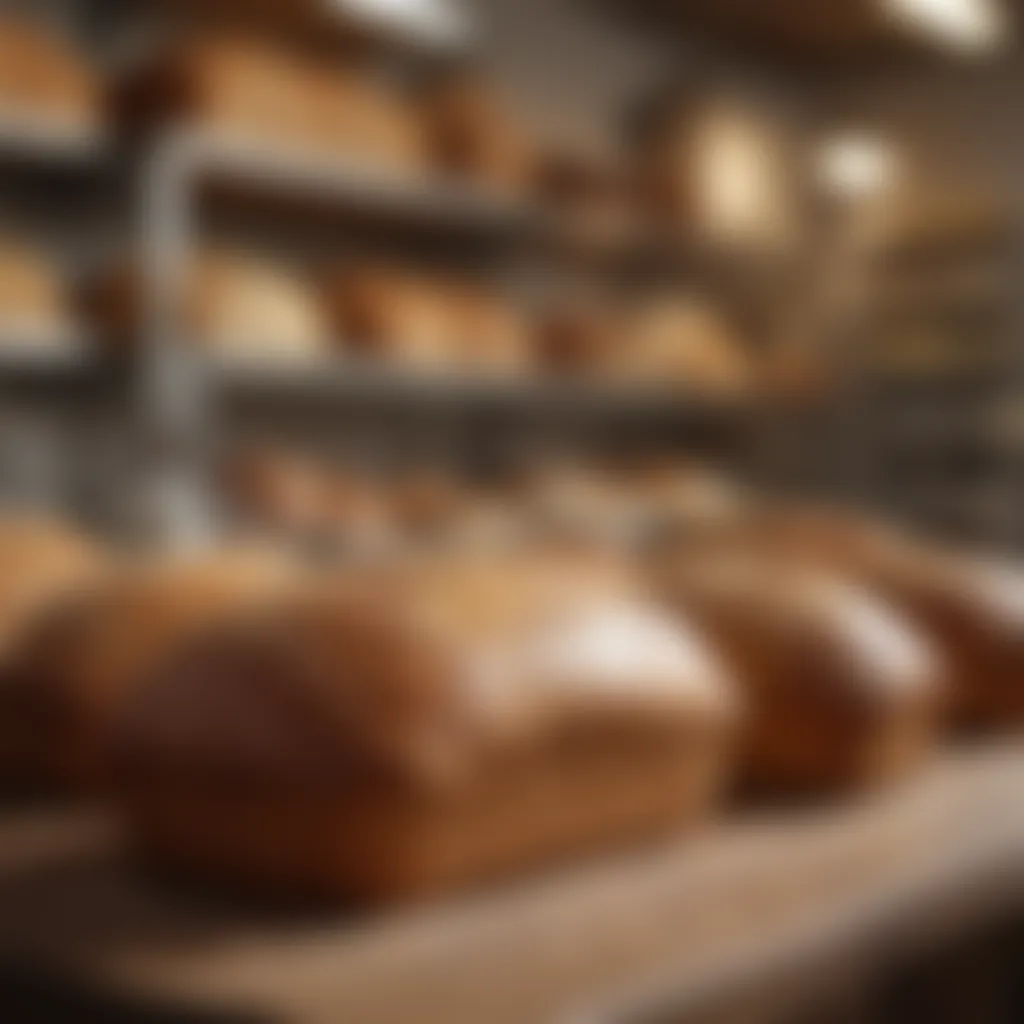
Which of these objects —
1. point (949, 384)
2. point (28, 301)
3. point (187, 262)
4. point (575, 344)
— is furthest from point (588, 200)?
point (28, 301)

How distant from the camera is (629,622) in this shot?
596 millimetres

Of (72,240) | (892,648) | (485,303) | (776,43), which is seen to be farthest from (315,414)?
(892,648)

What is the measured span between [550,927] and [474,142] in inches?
135

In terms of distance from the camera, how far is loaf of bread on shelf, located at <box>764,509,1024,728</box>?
2.57 feet

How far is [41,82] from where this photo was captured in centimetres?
296

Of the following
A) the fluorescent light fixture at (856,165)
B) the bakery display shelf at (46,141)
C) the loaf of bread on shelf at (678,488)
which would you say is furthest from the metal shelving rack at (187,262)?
the fluorescent light fixture at (856,165)

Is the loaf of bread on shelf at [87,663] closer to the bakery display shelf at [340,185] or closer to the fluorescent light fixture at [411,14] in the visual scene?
the fluorescent light fixture at [411,14]

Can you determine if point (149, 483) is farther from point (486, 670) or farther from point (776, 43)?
point (776, 43)

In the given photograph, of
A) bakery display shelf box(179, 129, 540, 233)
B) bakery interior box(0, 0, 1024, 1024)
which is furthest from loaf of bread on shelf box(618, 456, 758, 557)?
bakery display shelf box(179, 129, 540, 233)

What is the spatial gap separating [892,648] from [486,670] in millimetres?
228

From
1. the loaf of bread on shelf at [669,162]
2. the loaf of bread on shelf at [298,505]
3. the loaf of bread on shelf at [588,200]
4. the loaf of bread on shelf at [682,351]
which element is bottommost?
the loaf of bread on shelf at [298,505]

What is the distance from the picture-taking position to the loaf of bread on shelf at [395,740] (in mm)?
493

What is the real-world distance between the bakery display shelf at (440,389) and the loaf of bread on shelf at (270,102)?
41cm

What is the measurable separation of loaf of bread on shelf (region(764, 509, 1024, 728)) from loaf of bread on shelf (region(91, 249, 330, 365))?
2.40 metres
